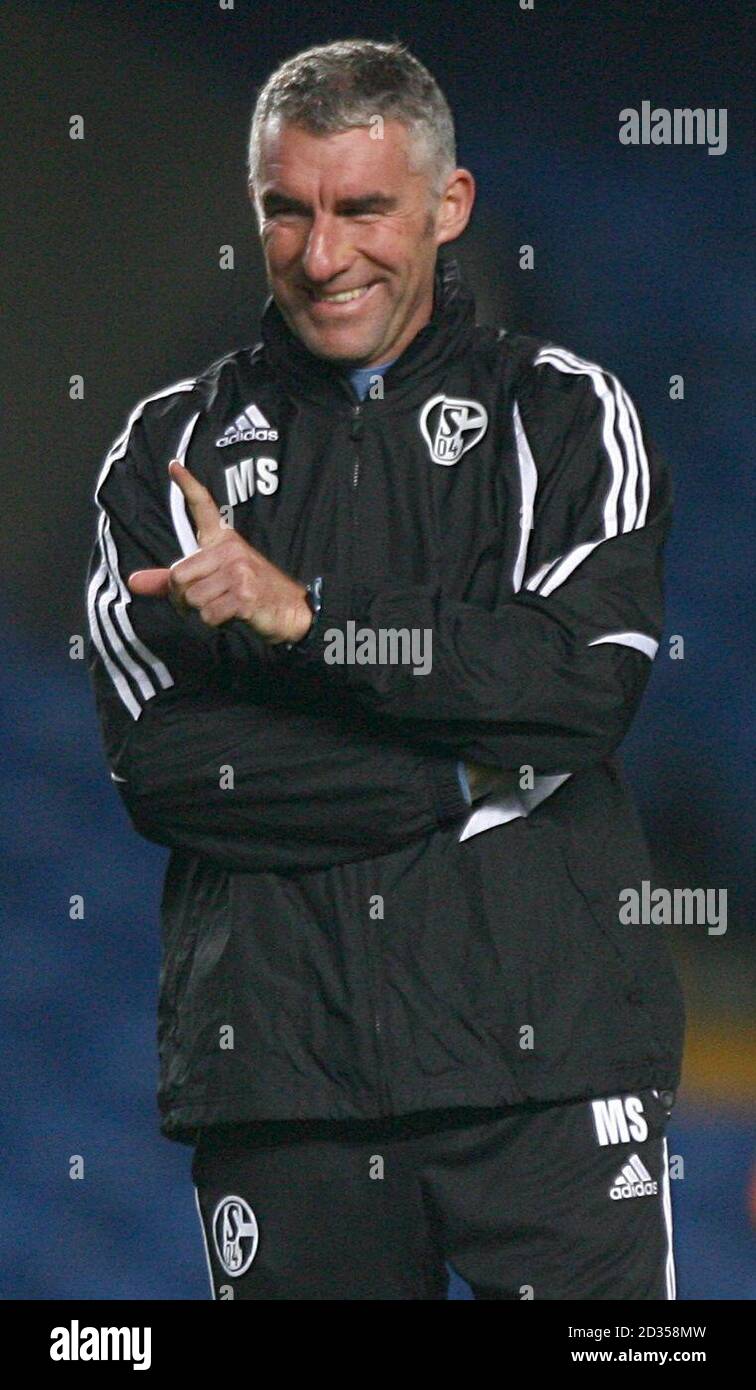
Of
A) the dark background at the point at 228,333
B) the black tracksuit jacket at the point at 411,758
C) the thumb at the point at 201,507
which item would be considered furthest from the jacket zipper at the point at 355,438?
the dark background at the point at 228,333

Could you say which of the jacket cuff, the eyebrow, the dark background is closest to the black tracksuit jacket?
the jacket cuff

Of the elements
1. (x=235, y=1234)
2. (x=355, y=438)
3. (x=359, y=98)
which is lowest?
(x=235, y=1234)

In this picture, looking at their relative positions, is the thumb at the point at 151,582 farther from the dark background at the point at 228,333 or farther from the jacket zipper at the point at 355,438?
the dark background at the point at 228,333

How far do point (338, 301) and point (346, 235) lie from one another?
0.17 ft

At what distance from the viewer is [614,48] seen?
3238mm

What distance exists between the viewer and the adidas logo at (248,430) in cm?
185

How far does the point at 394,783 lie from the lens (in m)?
1.71

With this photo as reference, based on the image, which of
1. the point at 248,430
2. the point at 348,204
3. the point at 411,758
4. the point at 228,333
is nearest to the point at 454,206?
the point at 348,204

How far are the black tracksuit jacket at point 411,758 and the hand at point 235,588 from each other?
0.02 m

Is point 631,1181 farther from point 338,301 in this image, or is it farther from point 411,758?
point 338,301
